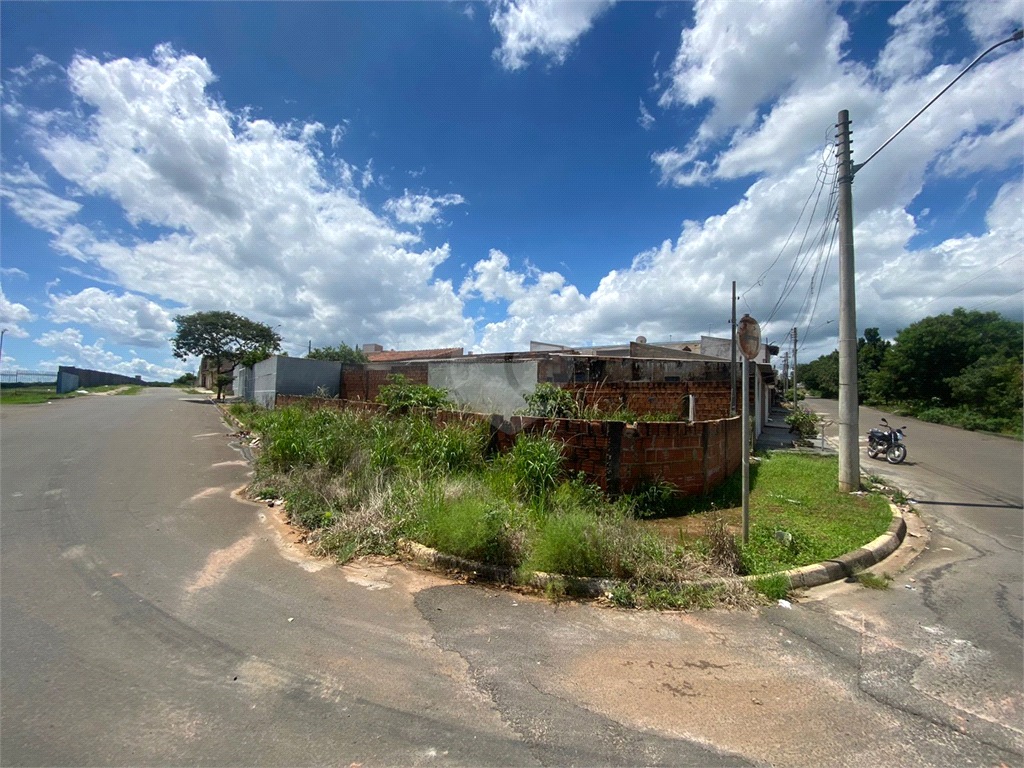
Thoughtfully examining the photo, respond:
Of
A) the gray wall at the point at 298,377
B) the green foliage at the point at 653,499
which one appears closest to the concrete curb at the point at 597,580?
the green foliage at the point at 653,499

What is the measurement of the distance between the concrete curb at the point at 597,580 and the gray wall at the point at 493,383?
5.38 metres

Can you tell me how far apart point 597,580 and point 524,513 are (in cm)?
111

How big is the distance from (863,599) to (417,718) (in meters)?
3.73

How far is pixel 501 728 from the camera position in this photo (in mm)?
2291

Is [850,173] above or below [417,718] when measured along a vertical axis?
above

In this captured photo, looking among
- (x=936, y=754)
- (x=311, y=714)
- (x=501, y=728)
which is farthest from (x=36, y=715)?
(x=936, y=754)

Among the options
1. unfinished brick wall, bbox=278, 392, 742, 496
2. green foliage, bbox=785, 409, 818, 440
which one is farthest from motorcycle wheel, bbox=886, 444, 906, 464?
unfinished brick wall, bbox=278, 392, 742, 496

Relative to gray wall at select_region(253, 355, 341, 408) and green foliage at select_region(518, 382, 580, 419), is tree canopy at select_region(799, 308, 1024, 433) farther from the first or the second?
gray wall at select_region(253, 355, 341, 408)

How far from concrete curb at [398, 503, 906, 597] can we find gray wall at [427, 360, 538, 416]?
538 centimetres

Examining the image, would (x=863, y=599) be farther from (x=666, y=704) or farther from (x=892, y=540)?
(x=666, y=704)

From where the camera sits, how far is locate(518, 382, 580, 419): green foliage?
7426 millimetres

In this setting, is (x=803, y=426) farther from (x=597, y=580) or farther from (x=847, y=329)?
(x=597, y=580)

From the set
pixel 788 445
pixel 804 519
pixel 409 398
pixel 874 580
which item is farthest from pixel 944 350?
pixel 409 398

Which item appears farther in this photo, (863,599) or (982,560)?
(982,560)
